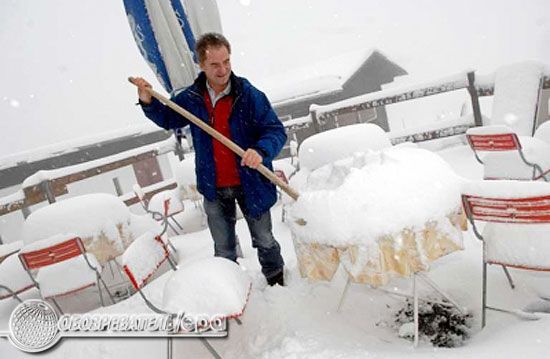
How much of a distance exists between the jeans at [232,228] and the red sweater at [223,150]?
0.23ft

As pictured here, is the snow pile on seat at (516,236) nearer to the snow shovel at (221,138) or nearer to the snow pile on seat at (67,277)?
the snow shovel at (221,138)

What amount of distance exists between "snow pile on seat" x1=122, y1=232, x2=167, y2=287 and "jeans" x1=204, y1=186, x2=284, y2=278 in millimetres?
461

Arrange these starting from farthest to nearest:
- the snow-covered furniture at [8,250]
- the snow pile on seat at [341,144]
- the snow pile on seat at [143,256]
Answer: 1. the snow-covered furniture at [8,250]
2. the snow pile on seat at [341,144]
3. the snow pile on seat at [143,256]

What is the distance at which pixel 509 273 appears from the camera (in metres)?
2.66

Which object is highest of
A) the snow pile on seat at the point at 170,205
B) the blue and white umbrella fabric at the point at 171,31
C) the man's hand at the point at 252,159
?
the blue and white umbrella fabric at the point at 171,31

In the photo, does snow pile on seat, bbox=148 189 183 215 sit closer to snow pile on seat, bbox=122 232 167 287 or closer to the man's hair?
snow pile on seat, bbox=122 232 167 287

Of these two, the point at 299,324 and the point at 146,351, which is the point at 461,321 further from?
the point at 146,351

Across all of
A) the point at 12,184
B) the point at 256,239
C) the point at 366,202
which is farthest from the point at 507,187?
the point at 12,184

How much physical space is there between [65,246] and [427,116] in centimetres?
3149

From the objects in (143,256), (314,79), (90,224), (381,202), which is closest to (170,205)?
(90,224)

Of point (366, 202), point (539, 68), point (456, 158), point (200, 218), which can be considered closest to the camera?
point (366, 202)

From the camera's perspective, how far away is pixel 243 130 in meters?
2.78

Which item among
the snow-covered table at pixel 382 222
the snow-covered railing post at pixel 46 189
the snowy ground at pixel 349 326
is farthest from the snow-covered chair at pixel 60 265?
the snow-covered railing post at pixel 46 189

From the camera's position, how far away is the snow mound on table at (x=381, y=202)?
209 centimetres
